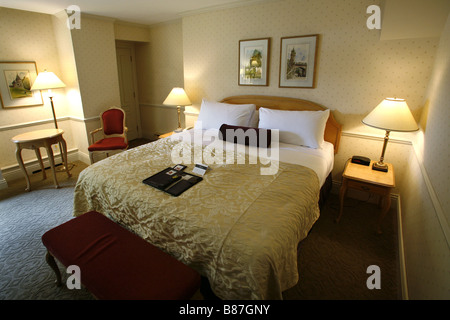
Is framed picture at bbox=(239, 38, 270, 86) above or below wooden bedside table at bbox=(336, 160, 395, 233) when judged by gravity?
above

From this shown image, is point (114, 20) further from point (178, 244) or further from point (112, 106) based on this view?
point (178, 244)

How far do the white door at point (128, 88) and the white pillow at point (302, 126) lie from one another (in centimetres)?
352

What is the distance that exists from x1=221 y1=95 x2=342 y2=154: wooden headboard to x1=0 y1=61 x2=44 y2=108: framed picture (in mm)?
3032

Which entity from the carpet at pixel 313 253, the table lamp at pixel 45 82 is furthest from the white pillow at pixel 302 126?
the table lamp at pixel 45 82

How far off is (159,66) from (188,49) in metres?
1.09

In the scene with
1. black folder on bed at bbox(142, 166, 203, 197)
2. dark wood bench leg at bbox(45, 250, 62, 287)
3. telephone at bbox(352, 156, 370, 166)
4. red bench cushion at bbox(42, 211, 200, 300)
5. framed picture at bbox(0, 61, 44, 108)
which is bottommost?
dark wood bench leg at bbox(45, 250, 62, 287)

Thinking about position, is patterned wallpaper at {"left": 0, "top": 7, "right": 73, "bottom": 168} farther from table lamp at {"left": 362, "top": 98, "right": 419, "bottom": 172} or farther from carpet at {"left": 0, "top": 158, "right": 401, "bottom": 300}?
table lamp at {"left": 362, "top": 98, "right": 419, "bottom": 172}

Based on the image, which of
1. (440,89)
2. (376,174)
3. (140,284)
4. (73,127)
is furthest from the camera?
(73,127)

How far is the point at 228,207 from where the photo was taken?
5.28ft

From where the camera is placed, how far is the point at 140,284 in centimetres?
129

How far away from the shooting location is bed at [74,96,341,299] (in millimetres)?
1336

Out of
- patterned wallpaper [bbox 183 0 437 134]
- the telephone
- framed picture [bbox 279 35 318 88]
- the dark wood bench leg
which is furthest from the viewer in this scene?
framed picture [bbox 279 35 318 88]

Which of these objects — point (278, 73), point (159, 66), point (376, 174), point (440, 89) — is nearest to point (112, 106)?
point (159, 66)

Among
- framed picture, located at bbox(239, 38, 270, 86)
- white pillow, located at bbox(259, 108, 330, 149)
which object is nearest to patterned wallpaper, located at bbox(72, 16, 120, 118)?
framed picture, located at bbox(239, 38, 270, 86)
